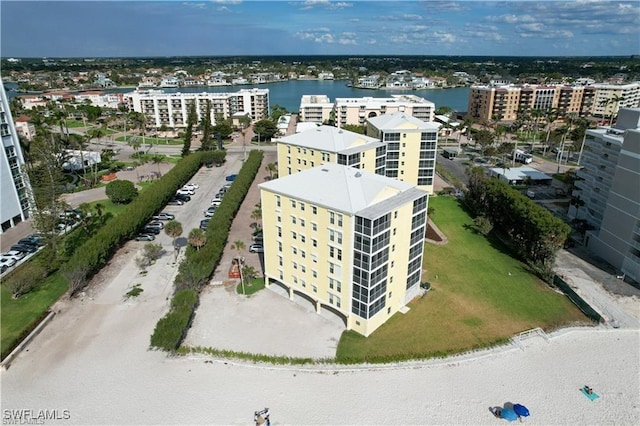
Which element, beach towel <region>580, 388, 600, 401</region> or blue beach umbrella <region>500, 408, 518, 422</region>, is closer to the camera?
blue beach umbrella <region>500, 408, 518, 422</region>

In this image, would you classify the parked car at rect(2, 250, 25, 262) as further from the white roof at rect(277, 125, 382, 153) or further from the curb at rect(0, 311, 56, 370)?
the white roof at rect(277, 125, 382, 153)

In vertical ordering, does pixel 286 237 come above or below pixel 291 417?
above

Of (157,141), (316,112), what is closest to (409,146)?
(316,112)

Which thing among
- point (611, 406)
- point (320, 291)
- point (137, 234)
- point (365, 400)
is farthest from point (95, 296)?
point (611, 406)

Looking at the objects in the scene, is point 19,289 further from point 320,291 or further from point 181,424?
point 320,291

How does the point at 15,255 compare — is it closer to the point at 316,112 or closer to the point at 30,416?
the point at 30,416

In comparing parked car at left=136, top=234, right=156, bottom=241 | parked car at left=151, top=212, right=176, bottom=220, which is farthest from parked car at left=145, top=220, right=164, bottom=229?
parked car at left=136, top=234, right=156, bottom=241

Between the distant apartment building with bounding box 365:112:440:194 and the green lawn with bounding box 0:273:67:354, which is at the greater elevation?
the distant apartment building with bounding box 365:112:440:194
